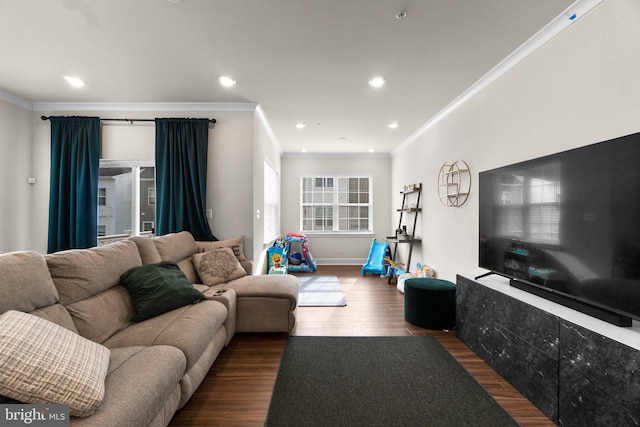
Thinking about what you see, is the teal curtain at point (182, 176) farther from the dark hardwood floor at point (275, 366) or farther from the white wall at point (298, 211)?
the white wall at point (298, 211)

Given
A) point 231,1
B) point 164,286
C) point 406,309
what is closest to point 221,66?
point 231,1

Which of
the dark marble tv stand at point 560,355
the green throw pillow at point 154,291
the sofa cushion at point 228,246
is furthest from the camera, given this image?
the sofa cushion at point 228,246

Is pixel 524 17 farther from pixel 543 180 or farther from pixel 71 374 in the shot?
pixel 71 374

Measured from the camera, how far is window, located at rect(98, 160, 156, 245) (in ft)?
12.8

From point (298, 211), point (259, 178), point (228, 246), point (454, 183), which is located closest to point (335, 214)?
point (298, 211)

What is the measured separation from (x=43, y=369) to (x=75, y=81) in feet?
10.7

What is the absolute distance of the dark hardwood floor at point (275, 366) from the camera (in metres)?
1.82

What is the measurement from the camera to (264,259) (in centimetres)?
467

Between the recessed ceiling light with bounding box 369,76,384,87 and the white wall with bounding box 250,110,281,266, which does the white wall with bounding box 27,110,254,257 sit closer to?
→ the white wall with bounding box 250,110,281,266

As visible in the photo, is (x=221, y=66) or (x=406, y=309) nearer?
(x=221, y=66)

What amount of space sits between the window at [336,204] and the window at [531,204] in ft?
14.9

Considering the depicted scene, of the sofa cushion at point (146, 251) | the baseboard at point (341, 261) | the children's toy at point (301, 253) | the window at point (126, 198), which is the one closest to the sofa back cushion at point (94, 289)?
the sofa cushion at point (146, 251)

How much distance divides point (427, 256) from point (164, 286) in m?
3.92

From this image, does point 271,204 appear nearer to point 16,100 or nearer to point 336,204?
point 336,204
